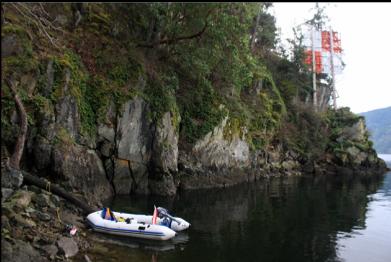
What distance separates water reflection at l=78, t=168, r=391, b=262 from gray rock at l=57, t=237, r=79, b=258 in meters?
0.68

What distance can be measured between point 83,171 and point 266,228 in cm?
997

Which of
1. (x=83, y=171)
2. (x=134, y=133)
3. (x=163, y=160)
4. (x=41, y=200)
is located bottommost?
(x=41, y=200)

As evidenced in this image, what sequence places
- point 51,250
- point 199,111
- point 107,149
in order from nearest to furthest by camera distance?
point 51,250 < point 107,149 < point 199,111

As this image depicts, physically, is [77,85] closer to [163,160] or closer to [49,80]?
[49,80]

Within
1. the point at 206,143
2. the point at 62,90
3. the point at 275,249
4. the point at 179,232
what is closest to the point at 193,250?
the point at 179,232

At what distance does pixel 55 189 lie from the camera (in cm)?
1612

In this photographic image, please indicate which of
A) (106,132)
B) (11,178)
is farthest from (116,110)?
(11,178)

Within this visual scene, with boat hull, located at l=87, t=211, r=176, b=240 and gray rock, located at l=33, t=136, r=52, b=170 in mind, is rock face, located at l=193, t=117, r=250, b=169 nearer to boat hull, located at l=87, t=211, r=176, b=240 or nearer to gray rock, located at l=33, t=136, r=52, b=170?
gray rock, located at l=33, t=136, r=52, b=170

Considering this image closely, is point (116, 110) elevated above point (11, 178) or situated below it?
above

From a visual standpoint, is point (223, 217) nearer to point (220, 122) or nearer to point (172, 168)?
point (172, 168)

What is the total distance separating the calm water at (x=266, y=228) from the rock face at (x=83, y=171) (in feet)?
4.32

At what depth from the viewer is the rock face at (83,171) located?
18.5m

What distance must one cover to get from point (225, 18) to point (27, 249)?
51.0 ft

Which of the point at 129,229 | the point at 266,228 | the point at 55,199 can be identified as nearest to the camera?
the point at 55,199
